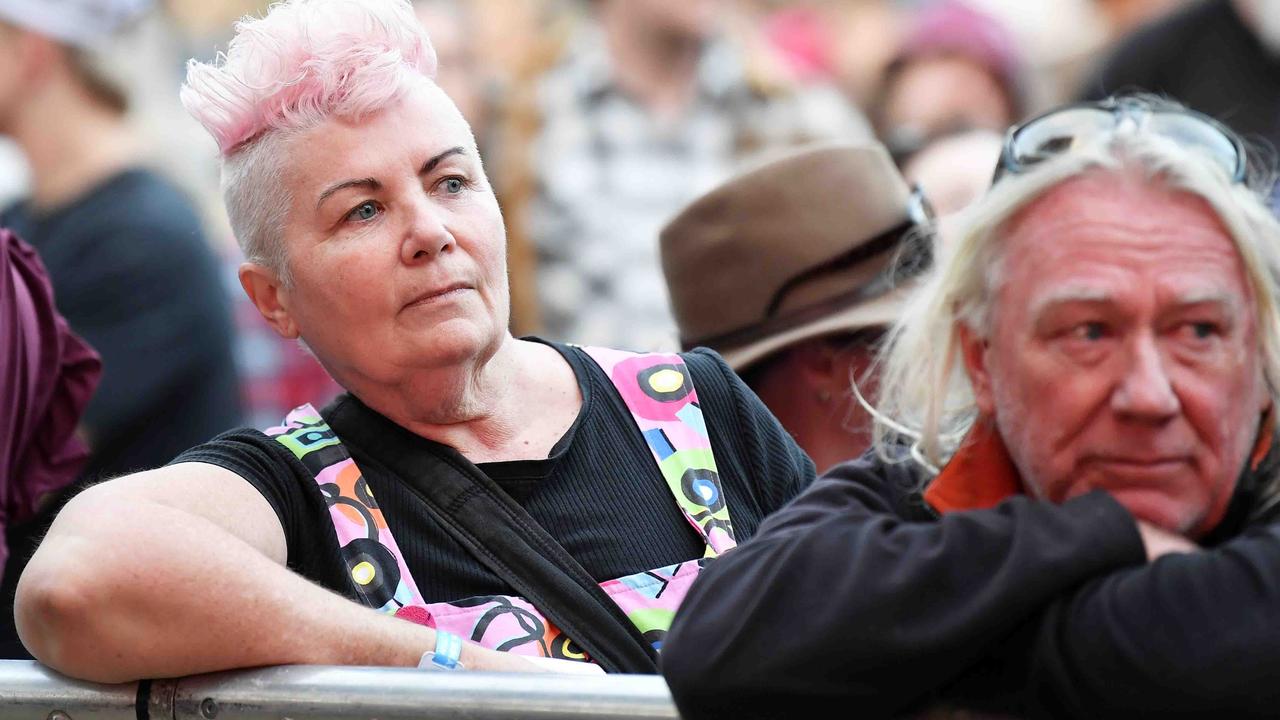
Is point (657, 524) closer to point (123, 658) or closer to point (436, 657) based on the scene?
point (436, 657)

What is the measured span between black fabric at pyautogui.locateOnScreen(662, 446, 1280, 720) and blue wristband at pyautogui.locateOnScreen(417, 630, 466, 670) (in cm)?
45

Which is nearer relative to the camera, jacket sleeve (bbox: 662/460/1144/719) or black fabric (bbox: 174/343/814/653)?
jacket sleeve (bbox: 662/460/1144/719)

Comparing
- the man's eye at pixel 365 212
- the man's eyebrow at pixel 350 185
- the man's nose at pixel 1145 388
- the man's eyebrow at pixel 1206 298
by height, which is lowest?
the man's nose at pixel 1145 388

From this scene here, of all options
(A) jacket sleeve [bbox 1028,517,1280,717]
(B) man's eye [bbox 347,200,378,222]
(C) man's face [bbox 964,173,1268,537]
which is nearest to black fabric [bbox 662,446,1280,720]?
(A) jacket sleeve [bbox 1028,517,1280,717]

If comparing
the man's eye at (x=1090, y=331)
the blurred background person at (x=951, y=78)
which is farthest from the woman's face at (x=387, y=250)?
the blurred background person at (x=951, y=78)

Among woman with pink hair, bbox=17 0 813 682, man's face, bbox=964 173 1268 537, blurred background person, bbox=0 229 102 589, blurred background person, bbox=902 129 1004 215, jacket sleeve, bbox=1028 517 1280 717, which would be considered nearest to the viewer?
jacket sleeve, bbox=1028 517 1280 717

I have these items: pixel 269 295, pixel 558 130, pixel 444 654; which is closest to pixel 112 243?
pixel 269 295

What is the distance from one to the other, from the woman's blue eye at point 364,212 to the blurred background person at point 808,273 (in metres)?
1.04

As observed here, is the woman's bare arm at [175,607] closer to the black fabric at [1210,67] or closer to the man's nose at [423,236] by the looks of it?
the man's nose at [423,236]

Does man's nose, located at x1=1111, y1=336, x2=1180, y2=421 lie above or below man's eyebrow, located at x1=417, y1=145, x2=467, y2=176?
below

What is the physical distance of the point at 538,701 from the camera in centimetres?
201

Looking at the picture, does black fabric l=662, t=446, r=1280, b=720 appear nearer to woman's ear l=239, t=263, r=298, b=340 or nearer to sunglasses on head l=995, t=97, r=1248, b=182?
sunglasses on head l=995, t=97, r=1248, b=182

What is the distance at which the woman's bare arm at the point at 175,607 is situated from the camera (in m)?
2.32

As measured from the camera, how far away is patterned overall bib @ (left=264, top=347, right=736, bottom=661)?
2.57 metres
